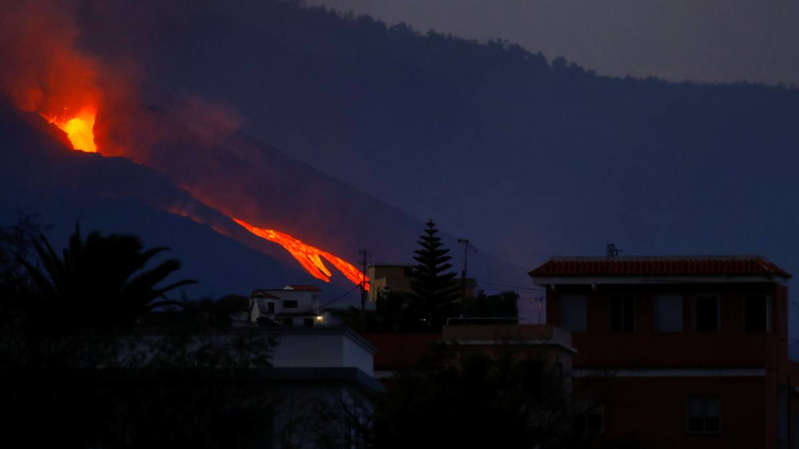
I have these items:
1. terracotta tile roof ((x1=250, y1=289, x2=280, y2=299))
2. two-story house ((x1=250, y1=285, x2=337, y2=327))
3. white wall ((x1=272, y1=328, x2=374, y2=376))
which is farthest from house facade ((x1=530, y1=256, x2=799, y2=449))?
terracotta tile roof ((x1=250, y1=289, x2=280, y2=299))

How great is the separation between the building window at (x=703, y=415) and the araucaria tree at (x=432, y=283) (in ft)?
121

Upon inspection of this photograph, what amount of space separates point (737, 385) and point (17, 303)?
27277mm

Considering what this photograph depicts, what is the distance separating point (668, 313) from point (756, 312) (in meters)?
2.50

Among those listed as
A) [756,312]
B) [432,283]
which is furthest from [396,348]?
[432,283]

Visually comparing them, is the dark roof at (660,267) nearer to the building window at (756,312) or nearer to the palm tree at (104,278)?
the building window at (756,312)

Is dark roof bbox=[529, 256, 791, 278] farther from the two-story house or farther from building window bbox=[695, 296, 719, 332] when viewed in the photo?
the two-story house

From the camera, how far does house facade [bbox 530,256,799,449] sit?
4222 centimetres

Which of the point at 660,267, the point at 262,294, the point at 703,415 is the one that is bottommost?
the point at 703,415

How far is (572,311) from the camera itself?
44031 mm

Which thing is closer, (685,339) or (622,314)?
(685,339)

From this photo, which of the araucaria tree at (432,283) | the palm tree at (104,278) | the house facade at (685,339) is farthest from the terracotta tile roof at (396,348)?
the araucaria tree at (432,283)

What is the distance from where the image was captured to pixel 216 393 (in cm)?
1775

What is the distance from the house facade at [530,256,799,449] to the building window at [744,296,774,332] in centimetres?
3

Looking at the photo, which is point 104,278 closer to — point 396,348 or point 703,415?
point 396,348
